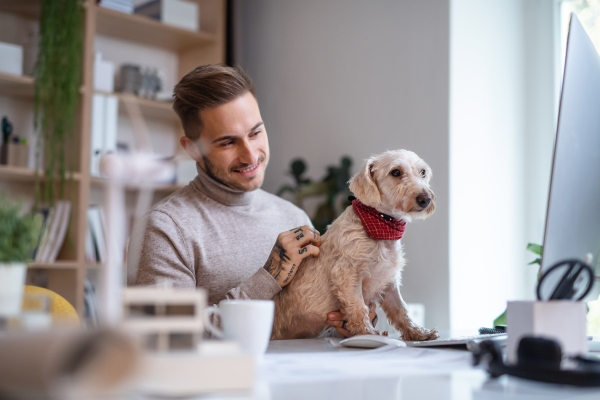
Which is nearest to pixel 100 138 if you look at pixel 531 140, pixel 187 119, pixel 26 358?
pixel 187 119

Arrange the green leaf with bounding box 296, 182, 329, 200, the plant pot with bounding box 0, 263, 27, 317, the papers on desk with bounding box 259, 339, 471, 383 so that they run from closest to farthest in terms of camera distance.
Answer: the plant pot with bounding box 0, 263, 27, 317 → the papers on desk with bounding box 259, 339, 471, 383 → the green leaf with bounding box 296, 182, 329, 200

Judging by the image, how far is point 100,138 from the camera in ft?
9.14

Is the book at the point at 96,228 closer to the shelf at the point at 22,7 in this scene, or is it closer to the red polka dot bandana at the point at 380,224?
the shelf at the point at 22,7

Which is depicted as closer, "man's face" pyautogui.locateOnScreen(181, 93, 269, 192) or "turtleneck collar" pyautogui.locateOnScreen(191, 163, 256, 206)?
"man's face" pyautogui.locateOnScreen(181, 93, 269, 192)

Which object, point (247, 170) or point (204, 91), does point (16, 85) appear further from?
point (247, 170)

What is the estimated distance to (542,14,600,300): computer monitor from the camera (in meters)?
0.77

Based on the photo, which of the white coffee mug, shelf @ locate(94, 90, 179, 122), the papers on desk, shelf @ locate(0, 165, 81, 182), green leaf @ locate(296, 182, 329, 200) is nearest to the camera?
the papers on desk

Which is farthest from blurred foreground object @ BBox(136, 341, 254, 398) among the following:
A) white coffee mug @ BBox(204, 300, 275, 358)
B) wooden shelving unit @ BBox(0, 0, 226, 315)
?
wooden shelving unit @ BBox(0, 0, 226, 315)

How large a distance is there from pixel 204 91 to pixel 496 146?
162 cm

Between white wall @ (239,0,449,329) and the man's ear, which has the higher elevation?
white wall @ (239,0,449,329)

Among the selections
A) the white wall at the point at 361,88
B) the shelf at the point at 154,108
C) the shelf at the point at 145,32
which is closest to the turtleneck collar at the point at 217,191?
the white wall at the point at 361,88

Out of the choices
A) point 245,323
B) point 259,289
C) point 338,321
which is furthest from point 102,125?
point 245,323

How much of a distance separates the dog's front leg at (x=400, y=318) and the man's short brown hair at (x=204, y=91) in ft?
2.32

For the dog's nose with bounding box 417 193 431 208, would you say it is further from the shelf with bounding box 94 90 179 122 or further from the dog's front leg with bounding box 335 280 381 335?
the shelf with bounding box 94 90 179 122
